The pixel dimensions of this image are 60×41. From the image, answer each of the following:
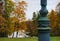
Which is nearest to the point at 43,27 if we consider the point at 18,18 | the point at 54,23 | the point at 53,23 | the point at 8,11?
the point at 8,11

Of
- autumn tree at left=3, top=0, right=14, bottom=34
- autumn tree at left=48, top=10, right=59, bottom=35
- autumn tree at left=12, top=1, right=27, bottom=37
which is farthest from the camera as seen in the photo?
autumn tree at left=48, top=10, right=59, bottom=35

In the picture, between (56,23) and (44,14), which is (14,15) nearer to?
(56,23)

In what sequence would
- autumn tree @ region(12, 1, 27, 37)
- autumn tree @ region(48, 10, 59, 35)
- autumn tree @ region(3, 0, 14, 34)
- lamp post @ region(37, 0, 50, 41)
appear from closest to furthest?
lamp post @ region(37, 0, 50, 41) → autumn tree @ region(3, 0, 14, 34) → autumn tree @ region(12, 1, 27, 37) → autumn tree @ region(48, 10, 59, 35)

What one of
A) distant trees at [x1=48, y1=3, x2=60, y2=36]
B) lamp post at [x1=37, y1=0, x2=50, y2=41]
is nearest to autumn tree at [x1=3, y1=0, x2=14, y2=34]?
distant trees at [x1=48, y1=3, x2=60, y2=36]

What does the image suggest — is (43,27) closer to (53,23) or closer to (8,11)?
(8,11)

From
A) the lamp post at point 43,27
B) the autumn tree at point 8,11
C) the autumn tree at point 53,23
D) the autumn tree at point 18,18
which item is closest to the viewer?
the lamp post at point 43,27

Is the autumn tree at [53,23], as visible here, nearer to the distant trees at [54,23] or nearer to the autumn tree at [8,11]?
the distant trees at [54,23]

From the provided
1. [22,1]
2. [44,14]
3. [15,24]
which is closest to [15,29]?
[15,24]

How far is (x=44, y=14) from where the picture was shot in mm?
5270

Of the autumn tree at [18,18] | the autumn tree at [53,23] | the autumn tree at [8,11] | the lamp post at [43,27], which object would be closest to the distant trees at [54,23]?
the autumn tree at [53,23]

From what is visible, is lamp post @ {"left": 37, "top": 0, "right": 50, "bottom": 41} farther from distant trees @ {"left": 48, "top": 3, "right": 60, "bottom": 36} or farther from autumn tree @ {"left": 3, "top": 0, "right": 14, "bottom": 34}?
distant trees @ {"left": 48, "top": 3, "right": 60, "bottom": 36}

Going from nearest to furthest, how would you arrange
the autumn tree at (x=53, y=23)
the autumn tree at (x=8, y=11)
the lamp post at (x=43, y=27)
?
the lamp post at (x=43, y=27)
the autumn tree at (x=8, y=11)
the autumn tree at (x=53, y=23)

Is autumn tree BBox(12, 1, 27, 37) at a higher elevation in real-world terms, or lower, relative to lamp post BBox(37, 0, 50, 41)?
lower

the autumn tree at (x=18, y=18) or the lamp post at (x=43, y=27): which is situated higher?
the lamp post at (x=43, y=27)
